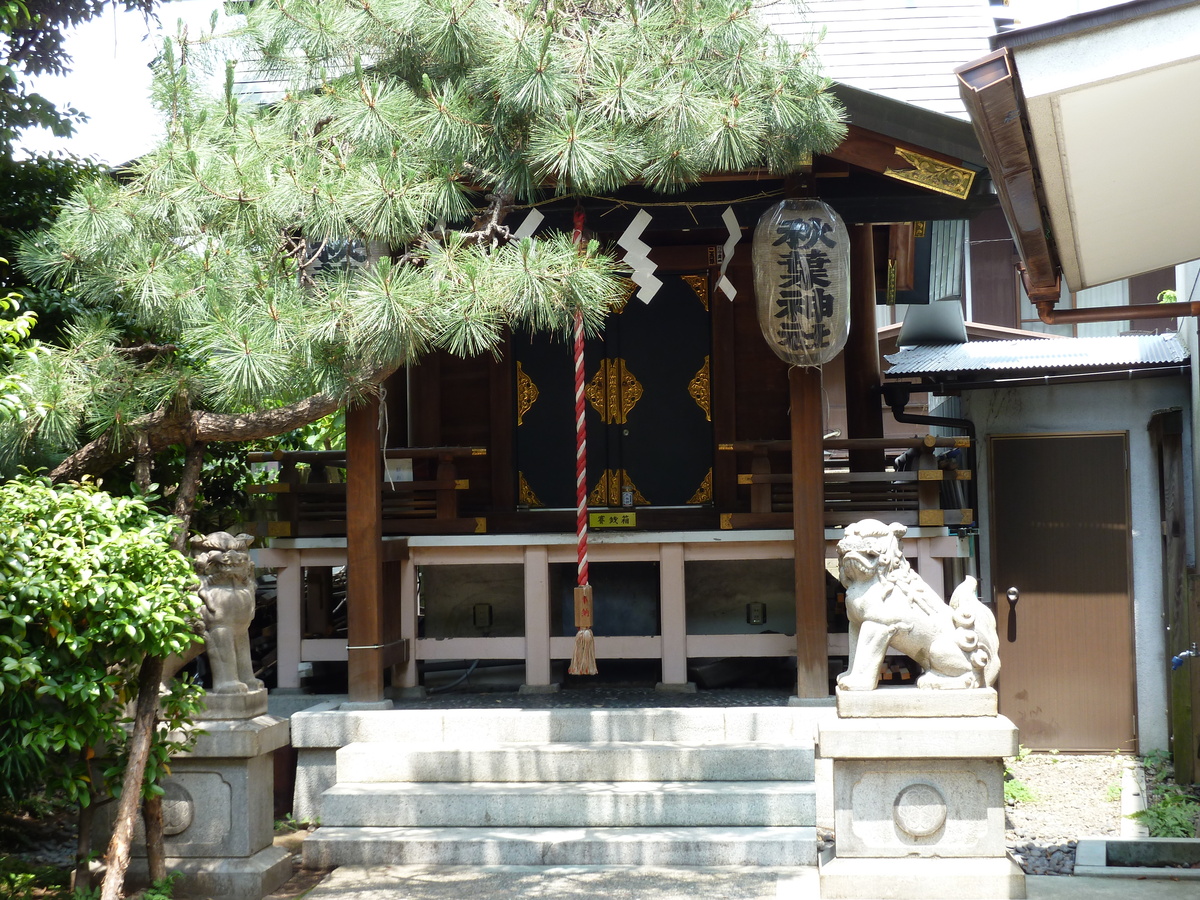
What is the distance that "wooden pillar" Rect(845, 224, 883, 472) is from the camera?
989 centimetres

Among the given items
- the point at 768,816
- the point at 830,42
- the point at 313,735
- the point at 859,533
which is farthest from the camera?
the point at 830,42

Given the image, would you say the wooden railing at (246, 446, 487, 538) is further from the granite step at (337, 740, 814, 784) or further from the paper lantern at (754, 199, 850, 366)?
the paper lantern at (754, 199, 850, 366)

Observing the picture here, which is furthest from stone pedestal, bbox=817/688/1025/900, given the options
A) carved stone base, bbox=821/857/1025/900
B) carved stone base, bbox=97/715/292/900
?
carved stone base, bbox=97/715/292/900

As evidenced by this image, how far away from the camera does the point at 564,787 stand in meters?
6.90

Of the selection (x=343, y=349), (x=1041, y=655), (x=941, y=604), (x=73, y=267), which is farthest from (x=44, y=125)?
(x=1041, y=655)

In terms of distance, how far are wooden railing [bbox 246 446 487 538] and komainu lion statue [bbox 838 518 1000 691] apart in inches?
148

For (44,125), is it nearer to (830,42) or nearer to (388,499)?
(388,499)

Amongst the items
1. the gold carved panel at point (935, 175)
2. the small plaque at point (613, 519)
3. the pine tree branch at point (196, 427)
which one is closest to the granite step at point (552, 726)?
the pine tree branch at point (196, 427)

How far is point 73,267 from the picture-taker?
6.09 m

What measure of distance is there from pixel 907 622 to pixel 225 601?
12.4 feet

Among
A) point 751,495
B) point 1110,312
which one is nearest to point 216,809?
point 751,495

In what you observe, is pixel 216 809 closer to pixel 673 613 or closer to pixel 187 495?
pixel 187 495

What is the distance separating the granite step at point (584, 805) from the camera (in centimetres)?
658

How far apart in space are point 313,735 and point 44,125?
527cm
